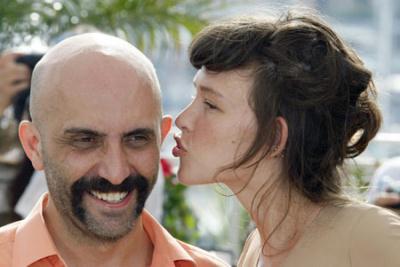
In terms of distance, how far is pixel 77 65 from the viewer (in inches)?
108

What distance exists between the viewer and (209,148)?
9.06 feet

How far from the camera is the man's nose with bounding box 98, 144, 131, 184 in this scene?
2.64 meters

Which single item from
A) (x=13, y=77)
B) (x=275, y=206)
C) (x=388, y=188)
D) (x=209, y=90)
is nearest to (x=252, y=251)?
(x=275, y=206)

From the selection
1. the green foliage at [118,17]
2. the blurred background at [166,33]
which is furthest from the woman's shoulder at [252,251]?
the green foliage at [118,17]

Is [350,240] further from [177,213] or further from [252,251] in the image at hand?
[177,213]

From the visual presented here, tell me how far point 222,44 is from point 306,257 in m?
0.63

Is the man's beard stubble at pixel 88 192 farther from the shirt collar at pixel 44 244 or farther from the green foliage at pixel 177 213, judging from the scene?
the green foliage at pixel 177 213

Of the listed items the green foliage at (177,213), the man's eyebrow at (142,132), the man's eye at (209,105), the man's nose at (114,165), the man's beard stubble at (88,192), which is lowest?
the green foliage at (177,213)

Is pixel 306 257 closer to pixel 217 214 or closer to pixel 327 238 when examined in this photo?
pixel 327 238

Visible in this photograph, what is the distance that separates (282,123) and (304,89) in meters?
0.11

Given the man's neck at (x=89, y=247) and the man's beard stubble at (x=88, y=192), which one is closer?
the man's beard stubble at (x=88, y=192)

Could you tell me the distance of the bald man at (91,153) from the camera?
2.67 metres

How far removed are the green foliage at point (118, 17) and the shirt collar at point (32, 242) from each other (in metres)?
3.37

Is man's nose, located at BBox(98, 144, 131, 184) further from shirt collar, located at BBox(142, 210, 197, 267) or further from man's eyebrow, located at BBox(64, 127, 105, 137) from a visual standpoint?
shirt collar, located at BBox(142, 210, 197, 267)
